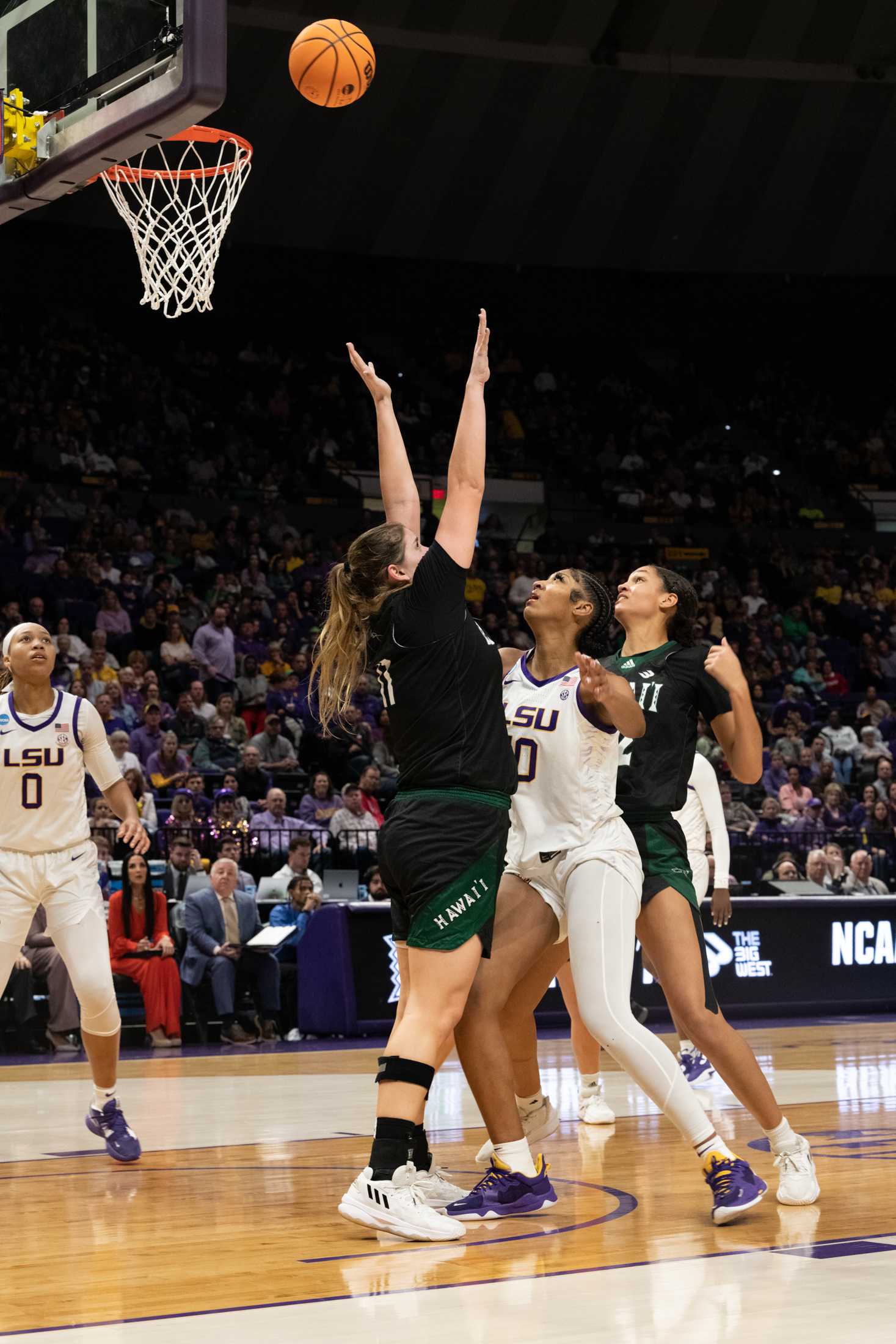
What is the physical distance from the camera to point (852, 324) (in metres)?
31.6

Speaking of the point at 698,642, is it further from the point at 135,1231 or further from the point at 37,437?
the point at 37,437

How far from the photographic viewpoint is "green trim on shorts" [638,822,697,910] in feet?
19.1

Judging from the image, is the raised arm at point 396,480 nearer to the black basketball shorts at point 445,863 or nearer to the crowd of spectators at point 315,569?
the black basketball shorts at point 445,863

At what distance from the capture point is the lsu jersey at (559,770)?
Result: 563cm

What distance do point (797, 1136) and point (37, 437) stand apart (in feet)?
63.7

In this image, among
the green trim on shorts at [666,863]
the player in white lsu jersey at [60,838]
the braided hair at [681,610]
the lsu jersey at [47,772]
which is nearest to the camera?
the green trim on shorts at [666,863]

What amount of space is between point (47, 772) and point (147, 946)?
546 cm

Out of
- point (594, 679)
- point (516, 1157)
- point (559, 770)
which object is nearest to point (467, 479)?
point (594, 679)

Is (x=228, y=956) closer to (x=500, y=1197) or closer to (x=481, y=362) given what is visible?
(x=500, y=1197)

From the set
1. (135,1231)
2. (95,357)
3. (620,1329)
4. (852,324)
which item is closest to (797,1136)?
(620,1329)

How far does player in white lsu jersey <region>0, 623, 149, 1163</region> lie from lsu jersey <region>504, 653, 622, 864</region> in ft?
6.59

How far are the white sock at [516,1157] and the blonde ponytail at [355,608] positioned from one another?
1.55m

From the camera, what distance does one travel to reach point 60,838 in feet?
23.3

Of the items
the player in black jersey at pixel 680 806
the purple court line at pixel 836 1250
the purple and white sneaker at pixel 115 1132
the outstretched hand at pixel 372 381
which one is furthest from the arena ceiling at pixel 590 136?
the purple court line at pixel 836 1250
